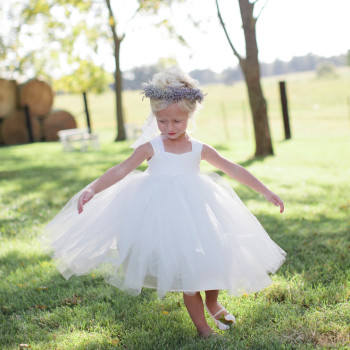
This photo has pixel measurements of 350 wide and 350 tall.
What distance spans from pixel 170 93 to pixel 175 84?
0.27 ft

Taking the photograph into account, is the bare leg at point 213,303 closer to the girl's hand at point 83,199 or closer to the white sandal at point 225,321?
the white sandal at point 225,321

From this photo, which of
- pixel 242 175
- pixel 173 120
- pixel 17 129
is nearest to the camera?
pixel 173 120

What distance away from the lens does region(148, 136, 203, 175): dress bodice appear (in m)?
3.05

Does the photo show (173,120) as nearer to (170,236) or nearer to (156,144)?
(156,144)

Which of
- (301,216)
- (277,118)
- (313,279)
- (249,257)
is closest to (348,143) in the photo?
(301,216)

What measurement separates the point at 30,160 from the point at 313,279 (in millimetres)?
10684

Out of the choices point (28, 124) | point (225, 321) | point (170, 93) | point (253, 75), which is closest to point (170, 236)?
point (225, 321)

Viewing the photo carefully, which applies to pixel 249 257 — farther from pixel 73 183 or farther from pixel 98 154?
pixel 98 154

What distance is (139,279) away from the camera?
2.70m

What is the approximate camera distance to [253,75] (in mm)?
11148

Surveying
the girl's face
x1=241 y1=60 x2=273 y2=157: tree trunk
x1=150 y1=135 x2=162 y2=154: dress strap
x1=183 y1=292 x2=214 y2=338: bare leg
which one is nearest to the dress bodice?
A: x1=150 y1=135 x2=162 y2=154: dress strap

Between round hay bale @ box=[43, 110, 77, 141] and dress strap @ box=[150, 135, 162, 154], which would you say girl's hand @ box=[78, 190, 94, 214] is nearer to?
dress strap @ box=[150, 135, 162, 154]

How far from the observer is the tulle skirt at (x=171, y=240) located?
270 centimetres

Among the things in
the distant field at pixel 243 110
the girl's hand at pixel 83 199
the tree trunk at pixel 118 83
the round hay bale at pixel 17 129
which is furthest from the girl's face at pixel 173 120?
the distant field at pixel 243 110
